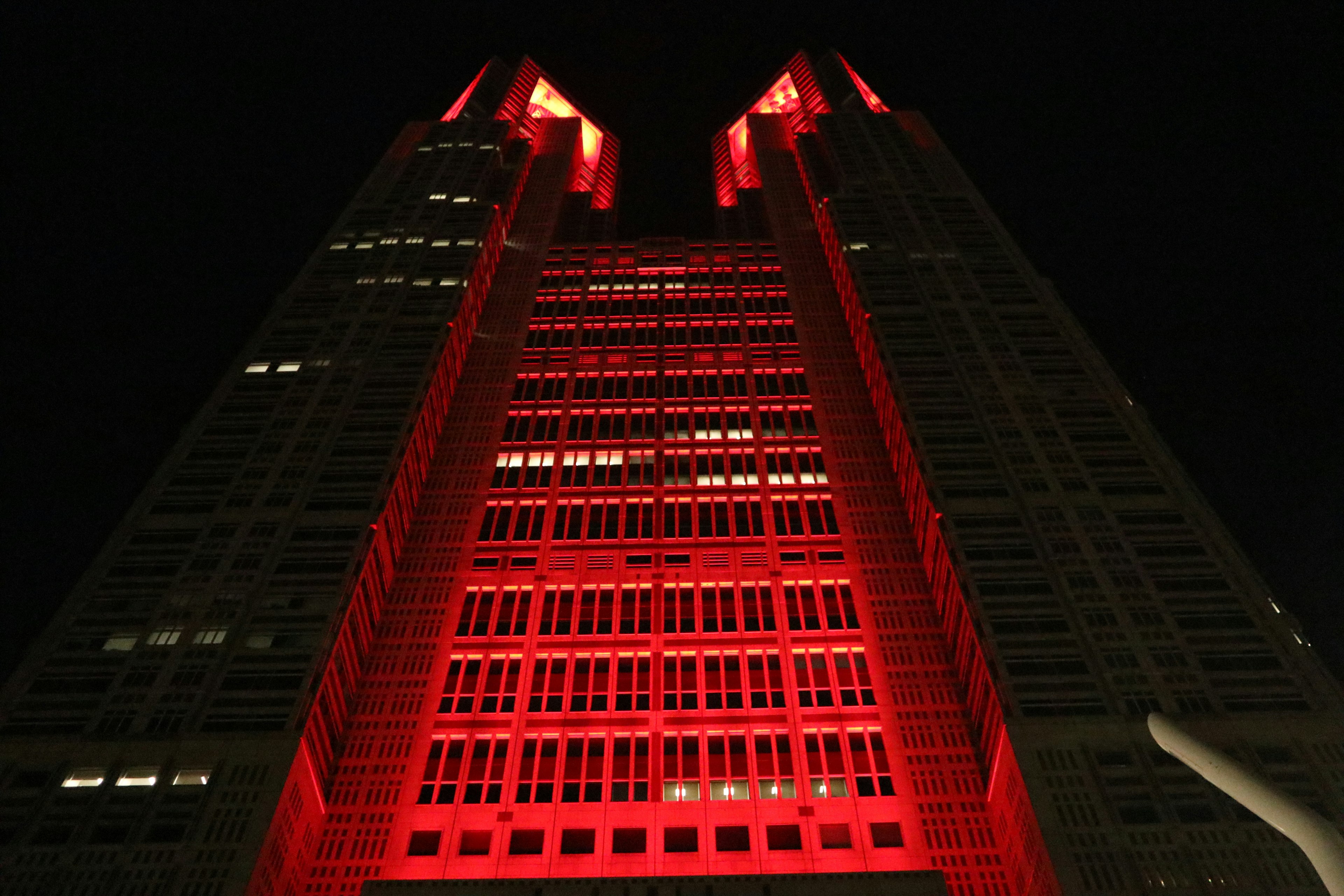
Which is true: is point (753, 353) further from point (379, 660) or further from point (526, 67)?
point (526, 67)

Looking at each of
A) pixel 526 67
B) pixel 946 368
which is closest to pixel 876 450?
pixel 946 368

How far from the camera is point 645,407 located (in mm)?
71812

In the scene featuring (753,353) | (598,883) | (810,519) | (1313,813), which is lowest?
(1313,813)

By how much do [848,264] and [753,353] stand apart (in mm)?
10772

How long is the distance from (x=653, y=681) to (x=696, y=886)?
47.4 feet

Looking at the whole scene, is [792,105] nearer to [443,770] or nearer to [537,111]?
[537,111]

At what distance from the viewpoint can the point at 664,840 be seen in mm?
42844

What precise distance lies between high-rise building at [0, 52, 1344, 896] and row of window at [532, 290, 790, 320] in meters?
2.17

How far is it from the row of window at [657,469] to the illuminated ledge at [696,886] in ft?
99.2

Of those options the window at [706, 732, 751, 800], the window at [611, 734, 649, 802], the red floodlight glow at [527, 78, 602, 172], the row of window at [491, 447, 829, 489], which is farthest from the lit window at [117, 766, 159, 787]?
the red floodlight glow at [527, 78, 602, 172]

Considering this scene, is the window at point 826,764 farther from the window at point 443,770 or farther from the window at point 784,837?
the window at point 443,770

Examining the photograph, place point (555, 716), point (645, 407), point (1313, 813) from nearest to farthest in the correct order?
point (1313, 813) < point (555, 716) < point (645, 407)

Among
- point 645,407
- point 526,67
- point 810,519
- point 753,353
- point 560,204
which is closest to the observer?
point 810,519

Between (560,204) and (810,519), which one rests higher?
(560,204)
